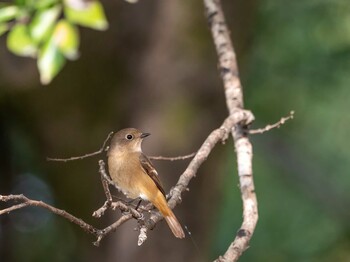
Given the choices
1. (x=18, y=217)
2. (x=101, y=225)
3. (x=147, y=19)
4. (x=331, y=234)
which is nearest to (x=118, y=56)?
(x=147, y=19)

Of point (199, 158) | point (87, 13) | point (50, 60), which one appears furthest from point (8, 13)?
point (199, 158)

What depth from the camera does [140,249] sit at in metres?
5.33

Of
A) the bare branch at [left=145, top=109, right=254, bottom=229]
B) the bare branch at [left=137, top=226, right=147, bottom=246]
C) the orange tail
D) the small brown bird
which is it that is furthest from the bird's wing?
the bare branch at [left=137, top=226, right=147, bottom=246]

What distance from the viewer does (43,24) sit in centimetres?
317

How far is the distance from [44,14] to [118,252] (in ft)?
8.28

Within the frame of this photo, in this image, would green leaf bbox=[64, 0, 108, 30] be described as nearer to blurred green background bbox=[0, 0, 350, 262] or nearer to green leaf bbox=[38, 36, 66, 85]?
green leaf bbox=[38, 36, 66, 85]

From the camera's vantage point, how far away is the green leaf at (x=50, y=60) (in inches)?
125

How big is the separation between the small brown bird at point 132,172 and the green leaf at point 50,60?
0.74 metres

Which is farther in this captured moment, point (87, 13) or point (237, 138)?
point (237, 138)

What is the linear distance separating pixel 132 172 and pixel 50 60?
85cm

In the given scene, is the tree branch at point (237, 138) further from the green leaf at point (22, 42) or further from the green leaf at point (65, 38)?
the green leaf at point (22, 42)

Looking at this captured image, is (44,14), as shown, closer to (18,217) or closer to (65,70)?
(65,70)

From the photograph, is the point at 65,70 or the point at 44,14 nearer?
the point at 44,14

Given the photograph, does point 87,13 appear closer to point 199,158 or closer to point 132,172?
point 199,158
